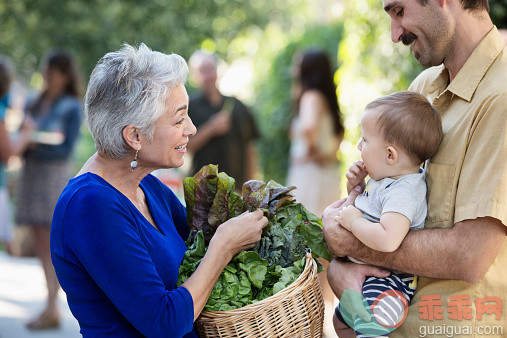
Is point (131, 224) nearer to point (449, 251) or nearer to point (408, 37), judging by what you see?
point (449, 251)

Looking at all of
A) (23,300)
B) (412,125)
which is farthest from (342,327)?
(23,300)

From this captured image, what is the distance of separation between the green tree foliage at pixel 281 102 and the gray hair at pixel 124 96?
7057 mm

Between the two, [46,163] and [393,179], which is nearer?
[393,179]

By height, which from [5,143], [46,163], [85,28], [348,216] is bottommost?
[46,163]

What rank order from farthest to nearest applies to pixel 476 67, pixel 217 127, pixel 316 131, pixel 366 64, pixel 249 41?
1. pixel 249 41
2. pixel 217 127
3. pixel 316 131
4. pixel 366 64
5. pixel 476 67

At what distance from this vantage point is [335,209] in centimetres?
243

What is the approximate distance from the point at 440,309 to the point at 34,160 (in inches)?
182

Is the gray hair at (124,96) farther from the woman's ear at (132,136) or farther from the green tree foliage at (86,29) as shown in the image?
the green tree foliage at (86,29)

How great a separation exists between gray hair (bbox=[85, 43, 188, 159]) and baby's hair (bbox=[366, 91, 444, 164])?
0.84m

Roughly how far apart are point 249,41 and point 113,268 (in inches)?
507

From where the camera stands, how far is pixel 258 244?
7.69 ft

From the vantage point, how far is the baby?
2137 millimetres

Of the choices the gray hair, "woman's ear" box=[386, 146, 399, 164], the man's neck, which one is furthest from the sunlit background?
the man's neck

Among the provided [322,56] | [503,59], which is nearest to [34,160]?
[322,56]
